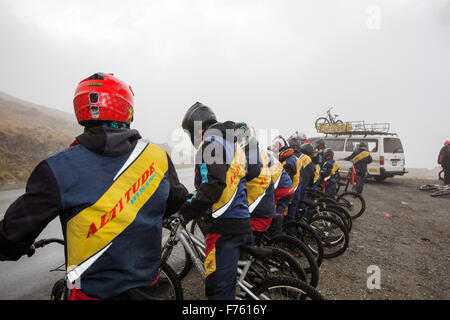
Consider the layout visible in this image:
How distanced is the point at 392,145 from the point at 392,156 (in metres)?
0.60

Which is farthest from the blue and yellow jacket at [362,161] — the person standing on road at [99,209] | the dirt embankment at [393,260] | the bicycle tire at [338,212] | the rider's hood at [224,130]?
the person standing on road at [99,209]

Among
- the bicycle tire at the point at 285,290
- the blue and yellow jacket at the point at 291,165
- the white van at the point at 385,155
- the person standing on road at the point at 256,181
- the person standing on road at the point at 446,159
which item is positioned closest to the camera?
the bicycle tire at the point at 285,290

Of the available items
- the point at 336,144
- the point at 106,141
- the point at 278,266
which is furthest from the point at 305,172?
the point at 336,144

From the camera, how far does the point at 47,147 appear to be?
18.3m

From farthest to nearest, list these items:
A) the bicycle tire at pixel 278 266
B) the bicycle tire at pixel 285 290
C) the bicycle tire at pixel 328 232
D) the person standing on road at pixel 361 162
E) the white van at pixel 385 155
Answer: the white van at pixel 385 155
the person standing on road at pixel 361 162
the bicycle tire at pixel 328 232
the bicycle tire at pixel 278 266
the bicycle tire at pixel 285 290

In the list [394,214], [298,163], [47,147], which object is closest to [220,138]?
[298,163]

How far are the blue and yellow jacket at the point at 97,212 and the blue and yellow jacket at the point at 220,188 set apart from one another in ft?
2.19

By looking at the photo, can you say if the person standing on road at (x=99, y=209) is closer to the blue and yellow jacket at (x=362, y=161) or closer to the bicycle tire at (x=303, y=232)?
the bicycle tire at (x=303, y=232)

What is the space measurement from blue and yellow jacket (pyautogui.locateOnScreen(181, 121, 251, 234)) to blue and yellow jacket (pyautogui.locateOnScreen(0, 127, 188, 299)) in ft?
2.19

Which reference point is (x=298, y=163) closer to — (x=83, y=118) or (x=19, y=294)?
(x=83, y=118)

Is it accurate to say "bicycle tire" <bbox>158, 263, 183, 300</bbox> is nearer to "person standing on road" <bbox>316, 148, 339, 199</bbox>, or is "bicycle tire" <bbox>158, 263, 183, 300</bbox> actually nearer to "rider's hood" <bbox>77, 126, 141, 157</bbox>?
"rider's hood" <bbox>77, 126, 141, 157</bbox>

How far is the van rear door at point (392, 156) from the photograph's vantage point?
11.5 m

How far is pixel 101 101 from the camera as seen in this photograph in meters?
1.44
